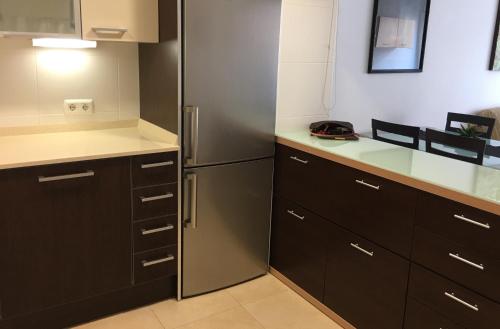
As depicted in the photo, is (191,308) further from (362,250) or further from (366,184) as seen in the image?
(366,184)

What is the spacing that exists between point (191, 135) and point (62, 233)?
2.60ft

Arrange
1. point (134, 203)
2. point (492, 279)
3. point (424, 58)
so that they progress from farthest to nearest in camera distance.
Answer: point (424, 58), point (134, 203), point (492, 279)

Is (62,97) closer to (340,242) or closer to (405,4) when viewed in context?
(340,242)

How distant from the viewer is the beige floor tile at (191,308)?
2.50 meters

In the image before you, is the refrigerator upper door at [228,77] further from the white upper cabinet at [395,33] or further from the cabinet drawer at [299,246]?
the white upper cabinet at [395,33]

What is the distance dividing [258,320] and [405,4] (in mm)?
2601

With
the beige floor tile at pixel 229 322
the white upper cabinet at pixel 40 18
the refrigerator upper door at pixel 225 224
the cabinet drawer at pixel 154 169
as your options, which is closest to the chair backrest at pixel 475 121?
the refrigerator upper door at pixel 225 224

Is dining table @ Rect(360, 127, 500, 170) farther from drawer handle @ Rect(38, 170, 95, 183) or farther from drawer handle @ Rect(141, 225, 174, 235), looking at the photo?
drawer handle @ Rect(38, 170, 95, 183)

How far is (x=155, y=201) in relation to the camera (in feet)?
8.01

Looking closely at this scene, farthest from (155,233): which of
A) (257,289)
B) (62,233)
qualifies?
(257,289)

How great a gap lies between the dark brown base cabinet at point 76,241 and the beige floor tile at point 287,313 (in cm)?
56

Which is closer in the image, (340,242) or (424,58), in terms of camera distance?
(340,242)

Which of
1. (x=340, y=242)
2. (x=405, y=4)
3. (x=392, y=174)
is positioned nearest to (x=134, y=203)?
(x=340, y=242)

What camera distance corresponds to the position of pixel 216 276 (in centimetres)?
276
